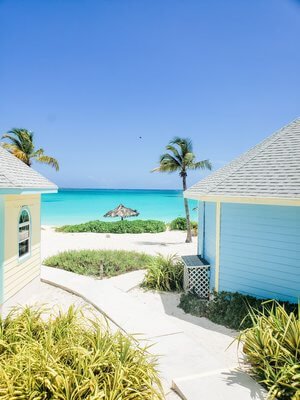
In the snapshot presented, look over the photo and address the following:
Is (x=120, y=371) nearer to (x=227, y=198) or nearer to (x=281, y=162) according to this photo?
(x=227, y=198)

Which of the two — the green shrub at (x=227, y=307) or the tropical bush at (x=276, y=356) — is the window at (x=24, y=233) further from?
the tropical bush at (x=276, y=356)

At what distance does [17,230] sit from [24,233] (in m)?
0.72

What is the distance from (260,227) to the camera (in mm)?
7855

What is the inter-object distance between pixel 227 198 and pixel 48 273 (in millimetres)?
8185

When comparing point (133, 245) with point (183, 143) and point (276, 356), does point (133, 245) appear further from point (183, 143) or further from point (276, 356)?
point (276, 356)

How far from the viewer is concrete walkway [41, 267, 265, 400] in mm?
4535

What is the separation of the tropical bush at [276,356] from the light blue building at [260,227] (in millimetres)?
2340

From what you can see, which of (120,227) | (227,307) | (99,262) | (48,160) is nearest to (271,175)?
(227,307)

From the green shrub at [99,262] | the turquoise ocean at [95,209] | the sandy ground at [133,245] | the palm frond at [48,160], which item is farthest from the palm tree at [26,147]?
the turquoise ocean at [95,209]

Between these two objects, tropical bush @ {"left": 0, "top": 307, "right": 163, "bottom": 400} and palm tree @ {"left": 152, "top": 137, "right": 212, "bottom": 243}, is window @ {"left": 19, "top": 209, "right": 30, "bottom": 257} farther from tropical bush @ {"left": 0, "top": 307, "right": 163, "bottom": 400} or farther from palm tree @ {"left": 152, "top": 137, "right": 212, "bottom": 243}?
palm tree @ {"left": 152, "top": 137, "right": 212, "bottom": 243}

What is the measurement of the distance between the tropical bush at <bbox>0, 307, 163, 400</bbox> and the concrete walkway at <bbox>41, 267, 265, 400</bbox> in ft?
2.14

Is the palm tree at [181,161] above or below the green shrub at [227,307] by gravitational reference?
above

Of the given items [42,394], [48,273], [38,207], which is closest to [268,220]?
[42,394]

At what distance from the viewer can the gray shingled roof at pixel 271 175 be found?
292 inches
